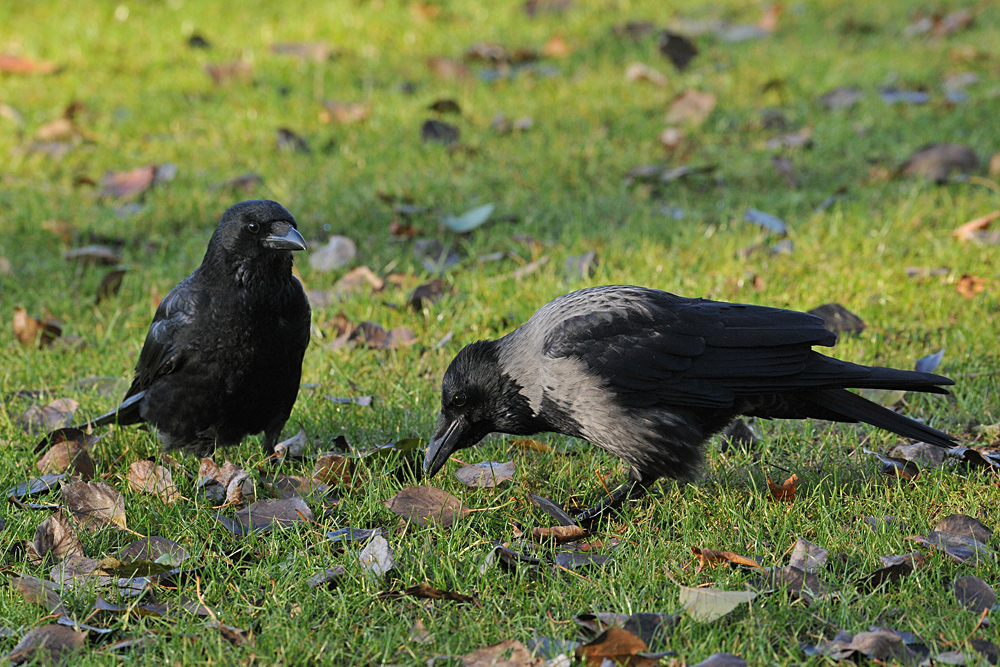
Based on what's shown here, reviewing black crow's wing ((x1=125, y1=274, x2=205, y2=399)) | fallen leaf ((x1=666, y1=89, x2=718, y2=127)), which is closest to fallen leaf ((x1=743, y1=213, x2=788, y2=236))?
fallen leaf ((x1=666, y1=89, x2=718, y2=127))

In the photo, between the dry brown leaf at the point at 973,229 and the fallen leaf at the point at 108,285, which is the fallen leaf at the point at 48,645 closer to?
the fallen leaf at the point at 108,285

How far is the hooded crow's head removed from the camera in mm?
3801

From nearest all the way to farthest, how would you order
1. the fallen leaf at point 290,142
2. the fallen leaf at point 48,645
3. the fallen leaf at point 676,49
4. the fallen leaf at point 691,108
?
the fallen leaf at point 48,645 → the fallen leaf at point 290,142 → the fallen leaf at point 691,108 → the fallen leaf at point 676,49

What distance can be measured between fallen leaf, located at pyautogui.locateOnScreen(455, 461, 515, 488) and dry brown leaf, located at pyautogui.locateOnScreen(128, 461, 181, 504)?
0.99 meters

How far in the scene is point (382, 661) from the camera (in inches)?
106

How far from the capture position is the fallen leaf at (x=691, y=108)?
7.22 m

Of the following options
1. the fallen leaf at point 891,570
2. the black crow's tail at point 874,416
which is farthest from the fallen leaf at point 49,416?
the fallen leaf at point 891,570

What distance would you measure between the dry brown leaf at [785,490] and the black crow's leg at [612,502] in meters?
0.42

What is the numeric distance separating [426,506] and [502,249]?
8.44ft

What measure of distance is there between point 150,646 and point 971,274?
4172mm

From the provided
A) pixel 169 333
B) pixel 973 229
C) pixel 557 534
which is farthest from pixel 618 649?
pixel 973 229

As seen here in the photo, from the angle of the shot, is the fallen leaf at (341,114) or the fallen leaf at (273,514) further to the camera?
the fallen leaf at (341,114)

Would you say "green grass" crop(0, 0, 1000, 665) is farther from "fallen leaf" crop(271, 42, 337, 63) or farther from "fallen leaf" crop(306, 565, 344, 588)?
"fallen leaf" crop(271, 42, 337, 63)

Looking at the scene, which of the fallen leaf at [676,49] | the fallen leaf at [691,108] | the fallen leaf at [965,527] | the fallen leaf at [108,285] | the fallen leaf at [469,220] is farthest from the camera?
the fallen leaf at [676,49]
